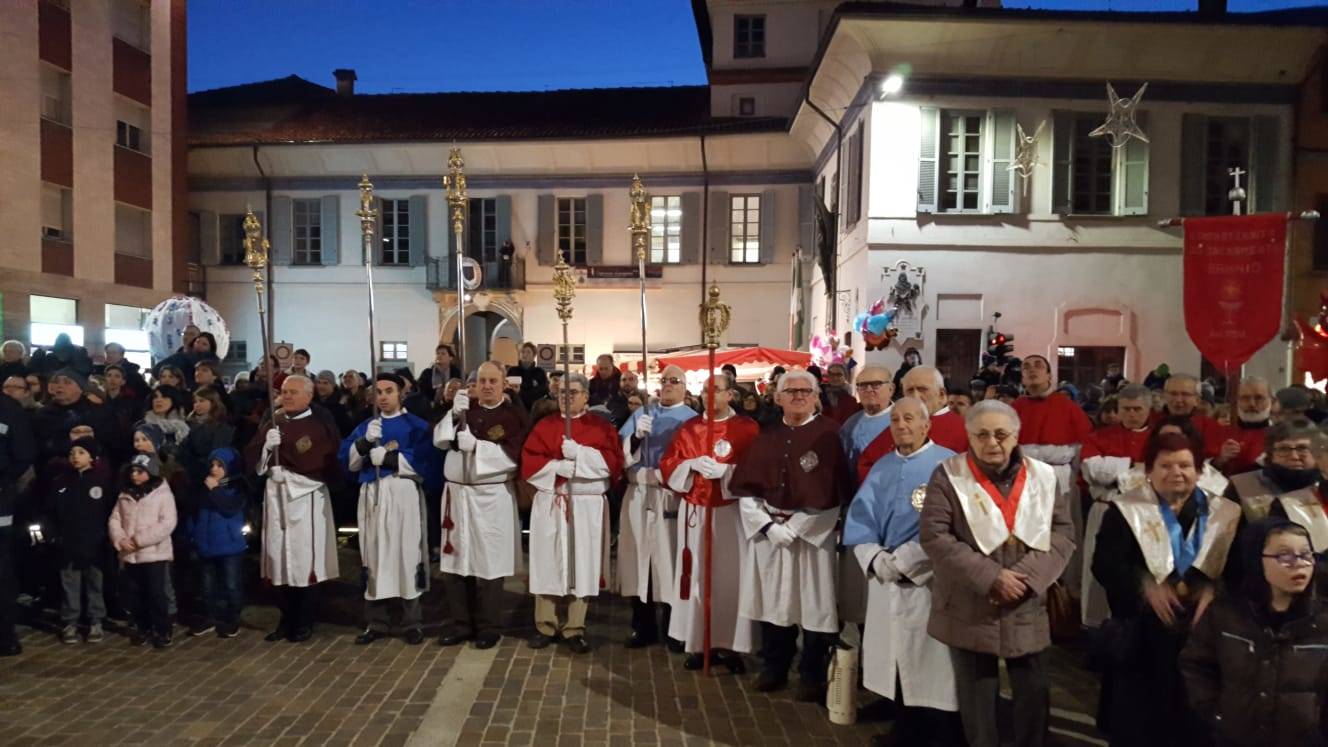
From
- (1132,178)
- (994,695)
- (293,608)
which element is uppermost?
(1132,178)

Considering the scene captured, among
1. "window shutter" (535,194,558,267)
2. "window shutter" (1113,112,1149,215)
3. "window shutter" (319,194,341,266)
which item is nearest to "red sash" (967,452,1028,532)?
"window shutter" (1113,112,1149,215)

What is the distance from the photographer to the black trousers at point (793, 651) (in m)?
5.11

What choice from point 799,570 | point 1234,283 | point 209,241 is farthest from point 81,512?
point 209,241

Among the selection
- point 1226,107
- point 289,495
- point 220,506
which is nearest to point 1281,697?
point 289,495

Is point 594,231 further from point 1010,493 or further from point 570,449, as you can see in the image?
point 1010,493

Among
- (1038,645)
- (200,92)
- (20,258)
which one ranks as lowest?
(1038,645)

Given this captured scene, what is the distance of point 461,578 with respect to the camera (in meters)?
6.16

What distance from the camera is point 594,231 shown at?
22.3 metres

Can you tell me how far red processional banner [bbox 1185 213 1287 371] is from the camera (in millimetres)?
6465

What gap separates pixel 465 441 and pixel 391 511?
800mm

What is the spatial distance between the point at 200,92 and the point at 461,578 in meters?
30.4

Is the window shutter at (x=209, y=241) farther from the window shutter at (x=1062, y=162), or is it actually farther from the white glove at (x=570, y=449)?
the white glove at (x=570, y=449)

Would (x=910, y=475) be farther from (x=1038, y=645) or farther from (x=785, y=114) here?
(x=785, y=114)

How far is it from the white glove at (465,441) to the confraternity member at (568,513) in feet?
1.20
